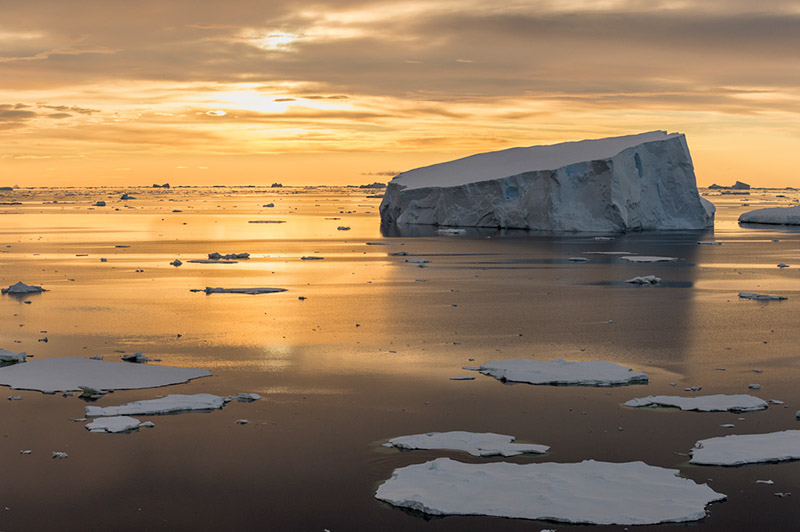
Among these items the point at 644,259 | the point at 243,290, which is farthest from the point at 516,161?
the point at 243,290

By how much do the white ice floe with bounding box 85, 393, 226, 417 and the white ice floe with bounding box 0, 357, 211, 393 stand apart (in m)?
0.81

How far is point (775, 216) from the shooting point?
A: 2084 inches

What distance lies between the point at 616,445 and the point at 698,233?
117ft

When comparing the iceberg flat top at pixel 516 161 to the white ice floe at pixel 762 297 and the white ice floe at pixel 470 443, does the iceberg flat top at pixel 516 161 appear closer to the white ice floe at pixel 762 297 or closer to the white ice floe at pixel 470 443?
the white ice floe at pixel 762 297

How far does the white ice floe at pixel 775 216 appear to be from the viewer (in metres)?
51.8

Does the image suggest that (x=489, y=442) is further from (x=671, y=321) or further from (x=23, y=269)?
(x=23, y=269)

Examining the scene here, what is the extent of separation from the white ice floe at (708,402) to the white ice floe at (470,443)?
1.84 metres

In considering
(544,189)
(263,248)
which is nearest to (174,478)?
(263,248)

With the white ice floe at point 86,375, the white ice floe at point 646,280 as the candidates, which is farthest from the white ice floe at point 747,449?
the white ice floe at point 646,280

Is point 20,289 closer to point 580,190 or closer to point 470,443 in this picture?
Answer: point 470,443

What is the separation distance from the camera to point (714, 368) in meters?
10.6

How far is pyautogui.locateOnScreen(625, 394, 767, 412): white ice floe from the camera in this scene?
8578 mm

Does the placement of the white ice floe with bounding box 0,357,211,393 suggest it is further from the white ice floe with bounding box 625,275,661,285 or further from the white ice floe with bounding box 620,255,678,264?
the white ice floe with bounding box 620,255,678,264

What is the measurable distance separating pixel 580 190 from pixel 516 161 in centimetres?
554
